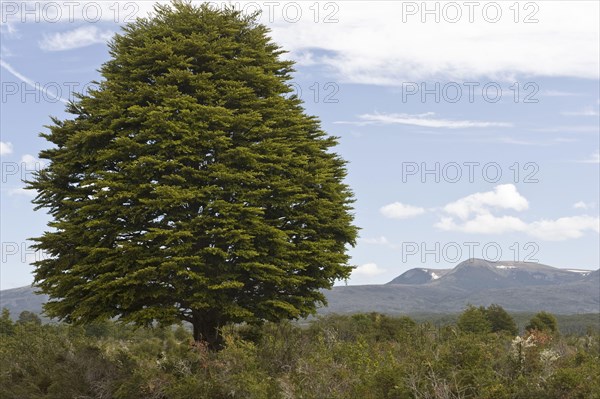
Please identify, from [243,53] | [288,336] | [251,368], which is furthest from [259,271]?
[243,53]

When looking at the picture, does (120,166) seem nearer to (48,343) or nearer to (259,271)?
(259,271)

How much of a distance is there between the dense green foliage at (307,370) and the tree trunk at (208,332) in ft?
6.77

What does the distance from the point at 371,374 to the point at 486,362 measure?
2748mm

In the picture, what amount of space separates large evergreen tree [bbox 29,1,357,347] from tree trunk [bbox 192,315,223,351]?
58 millimetres

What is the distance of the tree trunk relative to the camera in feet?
81.6

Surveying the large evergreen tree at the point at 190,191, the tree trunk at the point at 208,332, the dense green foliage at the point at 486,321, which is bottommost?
the dense green foliage at the point at 486,321

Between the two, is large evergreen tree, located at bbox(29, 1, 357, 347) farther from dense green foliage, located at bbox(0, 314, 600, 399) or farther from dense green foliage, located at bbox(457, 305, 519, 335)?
dense green foliage, located at bbox(457, 305, 519, 335)

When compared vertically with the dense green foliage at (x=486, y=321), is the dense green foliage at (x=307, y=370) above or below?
above

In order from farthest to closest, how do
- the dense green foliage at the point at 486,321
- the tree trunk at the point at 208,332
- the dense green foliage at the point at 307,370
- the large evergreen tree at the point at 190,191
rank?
the dense green foliage at the point at 486,321 → the tree trunk at the point at 208,332 → the large evergreen tree at the point at 190,191 → the dense green foliage at the point at 307,370

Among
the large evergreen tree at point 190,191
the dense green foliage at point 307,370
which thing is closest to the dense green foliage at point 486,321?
the dense green foliage at point 307,370

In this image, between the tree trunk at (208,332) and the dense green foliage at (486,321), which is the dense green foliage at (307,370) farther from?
the dense green foliage at (486,321)

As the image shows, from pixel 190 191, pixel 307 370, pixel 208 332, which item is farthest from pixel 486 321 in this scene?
pixel 307 370

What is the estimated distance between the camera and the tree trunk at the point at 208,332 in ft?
81.6

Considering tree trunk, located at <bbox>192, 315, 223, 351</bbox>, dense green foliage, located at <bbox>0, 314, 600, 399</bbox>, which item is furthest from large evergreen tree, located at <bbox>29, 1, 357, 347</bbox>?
dense green foliage, located at <bbox>0, 314, 600, 399</bbox>
